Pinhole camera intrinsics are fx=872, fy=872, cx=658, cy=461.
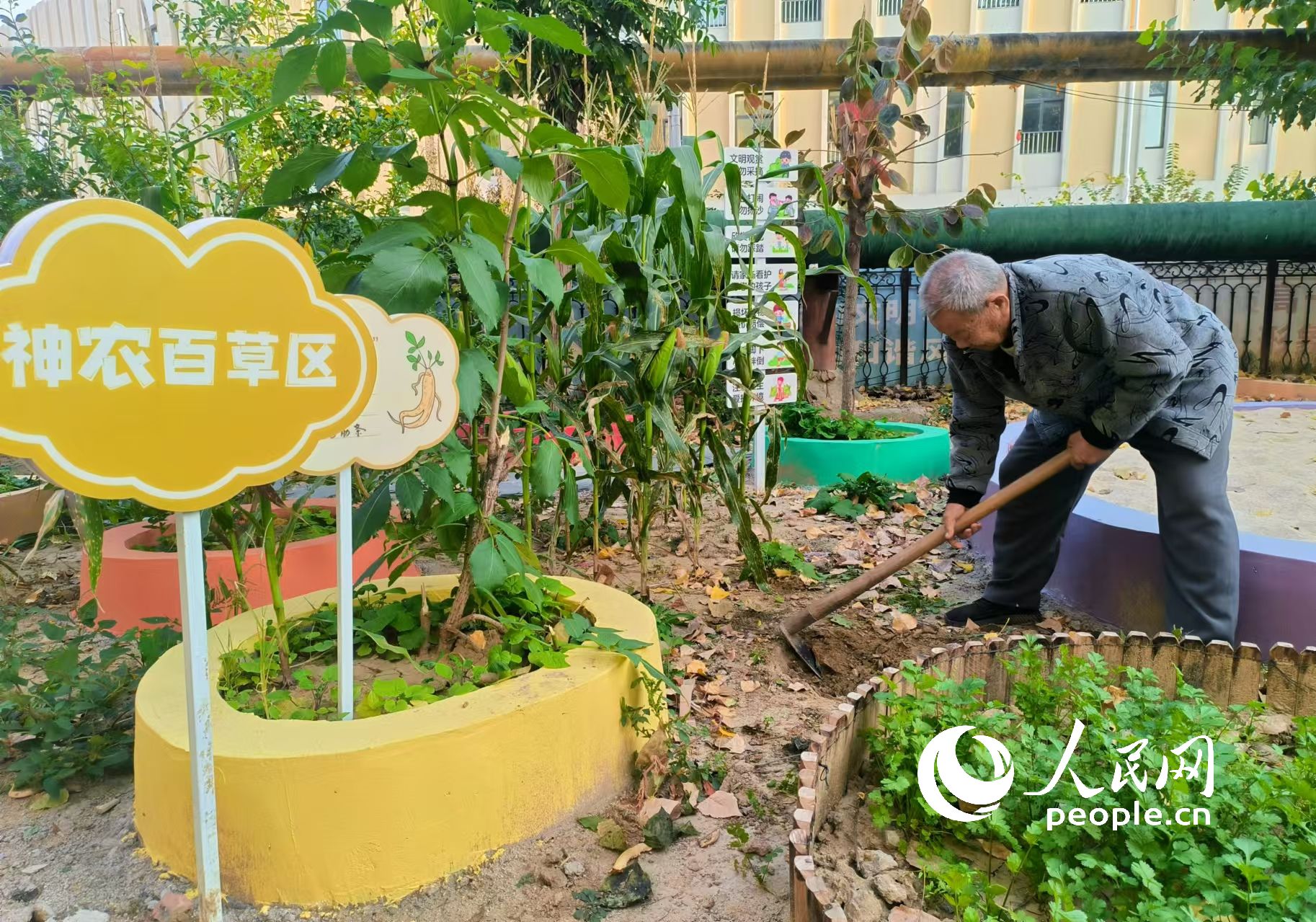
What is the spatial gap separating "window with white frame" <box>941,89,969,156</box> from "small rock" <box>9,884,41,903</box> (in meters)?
19.5

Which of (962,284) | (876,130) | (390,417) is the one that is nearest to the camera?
(390,417)

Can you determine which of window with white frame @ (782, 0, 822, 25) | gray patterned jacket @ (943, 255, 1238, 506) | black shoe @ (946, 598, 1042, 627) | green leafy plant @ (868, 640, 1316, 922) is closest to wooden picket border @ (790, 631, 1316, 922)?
green leafy plant @ (868, 640, 1316, 922)

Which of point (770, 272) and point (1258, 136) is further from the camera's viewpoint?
point (1258, 136)

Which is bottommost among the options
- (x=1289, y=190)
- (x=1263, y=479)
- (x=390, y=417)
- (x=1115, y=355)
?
(x=1263, y=479)

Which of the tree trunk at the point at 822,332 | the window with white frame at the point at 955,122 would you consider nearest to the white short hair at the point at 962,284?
the tree trunk at the point at 822,332

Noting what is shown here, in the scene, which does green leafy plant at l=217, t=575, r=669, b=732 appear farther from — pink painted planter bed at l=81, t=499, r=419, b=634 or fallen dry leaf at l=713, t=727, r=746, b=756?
pink painted planter bed at l=81, t=499, r=419, b=634

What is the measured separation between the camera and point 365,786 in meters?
1.55

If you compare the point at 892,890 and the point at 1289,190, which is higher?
the point at 1289,190

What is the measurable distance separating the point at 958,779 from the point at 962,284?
1423mm

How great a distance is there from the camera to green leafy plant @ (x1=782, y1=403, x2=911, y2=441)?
16.6ft

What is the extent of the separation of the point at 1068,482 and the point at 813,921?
2158 mm

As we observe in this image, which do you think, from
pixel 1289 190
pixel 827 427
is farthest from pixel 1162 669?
pixel 1289 190

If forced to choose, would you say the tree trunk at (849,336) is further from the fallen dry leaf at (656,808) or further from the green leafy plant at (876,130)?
the fallen dry leaf at (656,808)

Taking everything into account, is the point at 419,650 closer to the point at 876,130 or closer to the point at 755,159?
the point at 755,159
